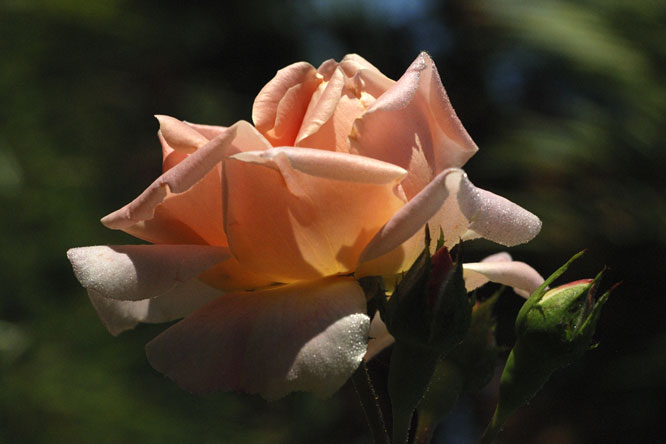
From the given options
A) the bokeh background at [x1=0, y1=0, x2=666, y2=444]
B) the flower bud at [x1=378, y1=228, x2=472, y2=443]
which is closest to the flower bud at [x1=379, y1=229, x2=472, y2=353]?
the flower bud at [x1=378, y1=228, x2=472, y2=443]

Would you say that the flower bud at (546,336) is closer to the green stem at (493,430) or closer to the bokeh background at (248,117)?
the green stem at (493,430)

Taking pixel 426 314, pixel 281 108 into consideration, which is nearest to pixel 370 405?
pixel 426 314

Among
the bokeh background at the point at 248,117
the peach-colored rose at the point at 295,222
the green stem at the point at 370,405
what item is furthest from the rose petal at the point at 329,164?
the bokeh background at the point at 248,117

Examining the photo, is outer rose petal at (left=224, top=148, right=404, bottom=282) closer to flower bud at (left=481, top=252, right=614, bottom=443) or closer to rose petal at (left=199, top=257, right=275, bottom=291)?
rose petal at (left=199, top=257, right=275, bottom=291)

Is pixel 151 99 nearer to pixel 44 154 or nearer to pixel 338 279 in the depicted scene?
pixel 44 154

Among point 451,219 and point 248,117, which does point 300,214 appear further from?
point 248,117
